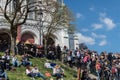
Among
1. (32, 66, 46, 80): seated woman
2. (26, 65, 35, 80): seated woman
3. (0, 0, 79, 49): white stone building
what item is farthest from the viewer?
(0, 0, 79, 49): white stone building

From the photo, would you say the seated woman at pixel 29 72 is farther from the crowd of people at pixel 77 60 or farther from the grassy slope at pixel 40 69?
the grassy slope at pixel 40 69

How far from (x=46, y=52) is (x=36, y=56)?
170 centimetres

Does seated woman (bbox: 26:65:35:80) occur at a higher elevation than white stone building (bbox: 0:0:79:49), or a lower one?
lower

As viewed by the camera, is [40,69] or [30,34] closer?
[40,69]

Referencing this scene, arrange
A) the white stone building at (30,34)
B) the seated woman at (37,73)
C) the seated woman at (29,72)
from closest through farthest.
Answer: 1. the seated woman at (29,72)
2. the seated woman at (37,73)
3. the white stone building at (30,34)

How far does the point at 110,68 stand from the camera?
46062 mm

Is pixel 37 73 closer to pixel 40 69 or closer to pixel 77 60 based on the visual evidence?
pixel 40 69

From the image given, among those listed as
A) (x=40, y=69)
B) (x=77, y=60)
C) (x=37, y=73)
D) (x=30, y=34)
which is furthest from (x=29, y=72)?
(x=30, y=34)

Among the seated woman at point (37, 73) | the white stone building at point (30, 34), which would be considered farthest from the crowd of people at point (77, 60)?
the white stone building at point (30, 34)

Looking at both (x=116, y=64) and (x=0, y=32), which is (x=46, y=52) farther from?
(x=0, y=32)

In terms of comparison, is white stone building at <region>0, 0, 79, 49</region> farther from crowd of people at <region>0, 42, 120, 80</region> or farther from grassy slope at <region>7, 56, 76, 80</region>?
grassy slope at <region>7, 56, 76, 80</region>

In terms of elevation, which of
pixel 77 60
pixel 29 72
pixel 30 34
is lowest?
pixel 29 72

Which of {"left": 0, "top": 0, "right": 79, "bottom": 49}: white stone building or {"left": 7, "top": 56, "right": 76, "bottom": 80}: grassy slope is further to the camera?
{"left": 0, "top": 0, "right": 79, "bottom": 49}: white stone building

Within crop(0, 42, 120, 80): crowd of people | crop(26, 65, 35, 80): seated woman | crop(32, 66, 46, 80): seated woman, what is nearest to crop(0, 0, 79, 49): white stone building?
crop(0, 42, 120, 80): crowd of people
